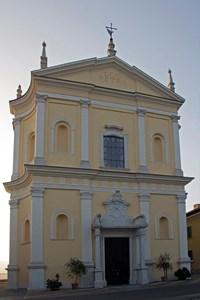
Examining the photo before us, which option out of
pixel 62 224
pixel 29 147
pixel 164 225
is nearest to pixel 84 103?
pixel 29 147

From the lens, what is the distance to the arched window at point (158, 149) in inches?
1042

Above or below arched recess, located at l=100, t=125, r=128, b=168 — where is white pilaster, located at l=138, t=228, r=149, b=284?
below

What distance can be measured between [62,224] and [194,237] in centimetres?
1862

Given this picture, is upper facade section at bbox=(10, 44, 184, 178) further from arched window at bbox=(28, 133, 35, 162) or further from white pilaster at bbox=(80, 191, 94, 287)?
white pilaster at bbox=(80, 191, 94, 287)

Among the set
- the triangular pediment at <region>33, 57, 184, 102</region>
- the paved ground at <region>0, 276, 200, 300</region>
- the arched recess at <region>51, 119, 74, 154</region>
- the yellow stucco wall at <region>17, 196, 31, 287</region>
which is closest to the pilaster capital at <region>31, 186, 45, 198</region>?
the yellow stucco wall at <region>17, 196, 31, 287</region>

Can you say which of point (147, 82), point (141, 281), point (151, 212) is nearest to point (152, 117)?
point (147, 82)

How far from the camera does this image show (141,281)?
888 inches

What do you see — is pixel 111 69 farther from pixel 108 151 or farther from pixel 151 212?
pixel 151 212

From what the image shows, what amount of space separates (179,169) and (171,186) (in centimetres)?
132

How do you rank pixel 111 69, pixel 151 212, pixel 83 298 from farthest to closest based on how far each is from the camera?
pixel 111 69 < pixel 151 212 < pixel 83 298

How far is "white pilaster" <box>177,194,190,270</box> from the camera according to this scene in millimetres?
24784

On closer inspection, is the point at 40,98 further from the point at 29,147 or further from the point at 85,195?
the point at 85,195

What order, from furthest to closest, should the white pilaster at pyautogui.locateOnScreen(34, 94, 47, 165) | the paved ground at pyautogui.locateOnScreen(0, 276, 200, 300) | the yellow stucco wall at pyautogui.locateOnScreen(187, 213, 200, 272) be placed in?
the yellow stucco wall at pyautogui.locateOnScreen(187, 213, 200, 272), the white pilaster at pyautogui.locateOnScreen(34, 94, 47, 165), the paved ground at pyautogui.locateOnScreen(0, 276, 200, 300)

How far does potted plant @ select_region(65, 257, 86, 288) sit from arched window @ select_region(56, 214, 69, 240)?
131cm
